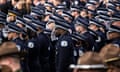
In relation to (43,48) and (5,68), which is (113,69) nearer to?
(5,68)

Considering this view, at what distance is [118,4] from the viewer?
1315 cm

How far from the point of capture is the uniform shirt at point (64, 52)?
9.06 metres

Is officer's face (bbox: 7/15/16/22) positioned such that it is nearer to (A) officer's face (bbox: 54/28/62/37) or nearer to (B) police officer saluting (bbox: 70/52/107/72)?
(A) officer's face (bbox: 54/28/62/37)

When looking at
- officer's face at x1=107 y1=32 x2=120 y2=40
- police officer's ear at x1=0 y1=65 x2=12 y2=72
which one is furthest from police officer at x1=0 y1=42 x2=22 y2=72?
officer's face at x1=107 y1=32 x2=120 y2=40

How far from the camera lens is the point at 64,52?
29.8 feet

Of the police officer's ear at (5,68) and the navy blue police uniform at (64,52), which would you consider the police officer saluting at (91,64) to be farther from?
the navy blue police uniform at (64,52)

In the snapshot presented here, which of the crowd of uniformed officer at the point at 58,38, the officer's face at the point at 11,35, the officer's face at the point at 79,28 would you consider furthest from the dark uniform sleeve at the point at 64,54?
the officer's face at the point at 11,35

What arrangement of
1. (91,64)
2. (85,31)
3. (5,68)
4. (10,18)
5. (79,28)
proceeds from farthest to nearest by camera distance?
(10,18), (79,28), (85,31), (5,68), (91,64)

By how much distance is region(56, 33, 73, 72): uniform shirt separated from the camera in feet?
29.7

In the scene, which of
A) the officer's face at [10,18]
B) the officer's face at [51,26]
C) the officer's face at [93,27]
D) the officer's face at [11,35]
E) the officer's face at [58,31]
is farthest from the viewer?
the officer's face at [10,18]

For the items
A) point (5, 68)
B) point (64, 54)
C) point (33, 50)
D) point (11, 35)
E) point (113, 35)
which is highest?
point (5, 68)

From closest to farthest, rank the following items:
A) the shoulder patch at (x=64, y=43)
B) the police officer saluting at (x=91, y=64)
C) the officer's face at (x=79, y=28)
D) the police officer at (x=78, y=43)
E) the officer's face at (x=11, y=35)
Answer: the police officer saluting at (x=91, y=64)
the shoulder patch at (x=64, y=43)
the police officer at (x=78, y=43)
the officer's face at (x=11, y=35)
the officer's face at (x=79, y=28)

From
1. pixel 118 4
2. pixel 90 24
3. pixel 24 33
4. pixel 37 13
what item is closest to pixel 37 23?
pixel 24 33

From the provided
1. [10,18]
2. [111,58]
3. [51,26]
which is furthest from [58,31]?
[111,58]
